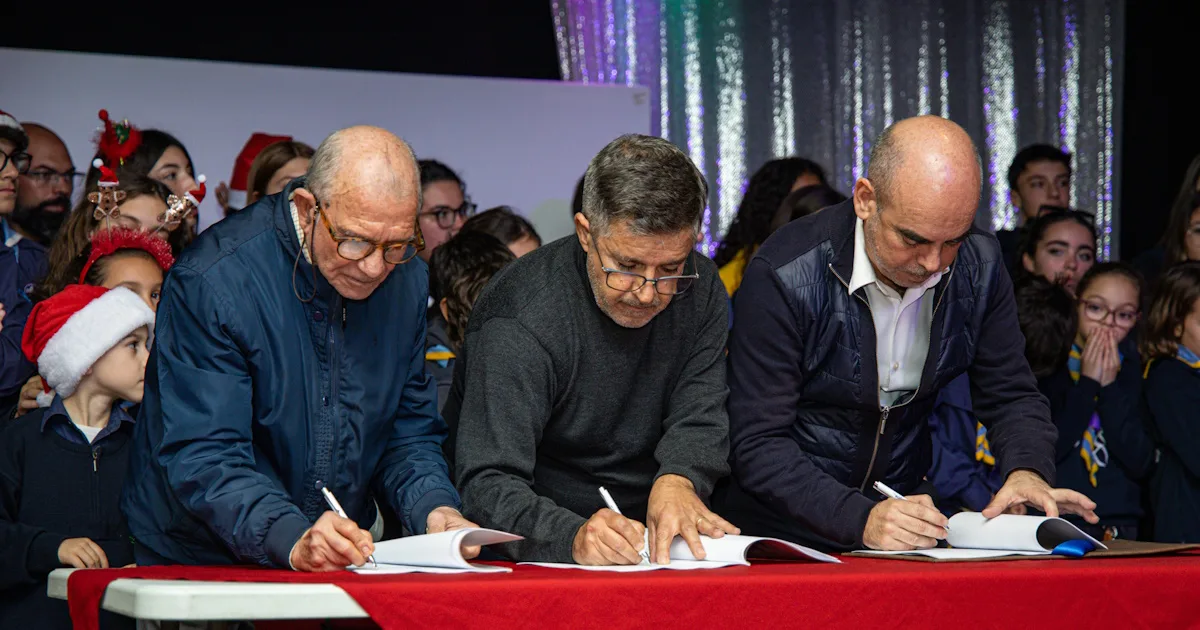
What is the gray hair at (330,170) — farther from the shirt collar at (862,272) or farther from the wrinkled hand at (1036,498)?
the wrinkled hand at (1036,498)

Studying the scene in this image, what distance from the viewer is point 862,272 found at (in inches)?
100

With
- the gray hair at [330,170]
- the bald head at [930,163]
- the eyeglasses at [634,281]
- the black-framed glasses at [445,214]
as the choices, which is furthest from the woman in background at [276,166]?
the bald head at [930,163]

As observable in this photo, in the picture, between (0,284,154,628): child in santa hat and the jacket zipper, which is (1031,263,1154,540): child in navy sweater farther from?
(0,284,154,628): child in santa hat

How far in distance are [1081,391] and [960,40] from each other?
9.93ft

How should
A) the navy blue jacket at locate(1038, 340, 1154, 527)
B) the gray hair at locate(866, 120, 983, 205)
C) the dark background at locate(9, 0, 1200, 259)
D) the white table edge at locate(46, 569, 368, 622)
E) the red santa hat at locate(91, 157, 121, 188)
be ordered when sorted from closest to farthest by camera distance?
the white table edge at locate(46, 569, 368, 622), the gray hair at locate(866, 120, 983, 205), the red santa hat at locate(91, 157, 121, 188), the navy blue jacket at locate(1038, 340, 1154, 527), the dark background at locate(9, 0, 1200, 259)

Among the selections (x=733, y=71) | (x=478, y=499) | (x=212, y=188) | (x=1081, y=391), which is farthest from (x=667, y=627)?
(x=733, y=71)

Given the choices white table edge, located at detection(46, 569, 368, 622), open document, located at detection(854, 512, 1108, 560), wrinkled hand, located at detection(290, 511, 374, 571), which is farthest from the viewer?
open document, located at detection(854, 512, 1108, 560)

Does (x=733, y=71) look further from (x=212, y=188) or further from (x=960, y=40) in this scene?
(x=212, y=188)

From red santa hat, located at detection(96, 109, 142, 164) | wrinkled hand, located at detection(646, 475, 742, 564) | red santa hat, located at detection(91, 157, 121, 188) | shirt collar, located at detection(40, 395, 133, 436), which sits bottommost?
wrinkled hand, located at detection(646, 475, 742, 564)

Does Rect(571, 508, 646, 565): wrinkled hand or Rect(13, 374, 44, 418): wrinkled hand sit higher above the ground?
Rect(13, 374, 44, 418): wrinkled hand

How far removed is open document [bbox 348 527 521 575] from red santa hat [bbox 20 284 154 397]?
123 cm

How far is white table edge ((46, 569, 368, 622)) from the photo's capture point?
5.36ft

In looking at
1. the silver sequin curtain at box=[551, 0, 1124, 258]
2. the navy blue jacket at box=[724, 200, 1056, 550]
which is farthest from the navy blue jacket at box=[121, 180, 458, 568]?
the silver sequin curtain at box=[551, 0, 1124, 258]

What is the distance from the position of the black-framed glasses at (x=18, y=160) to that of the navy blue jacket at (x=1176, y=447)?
353 centimetres
